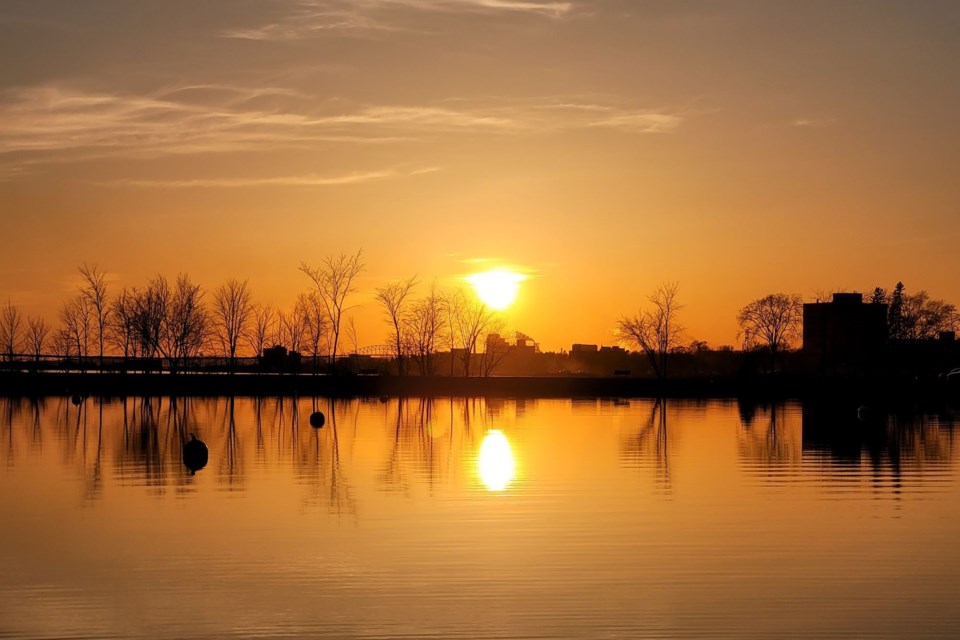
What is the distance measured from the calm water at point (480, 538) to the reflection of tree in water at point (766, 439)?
0.50m

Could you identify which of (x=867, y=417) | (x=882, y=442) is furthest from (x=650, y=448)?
(x=867, y=417)

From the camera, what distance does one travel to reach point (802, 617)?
2111 centimetres

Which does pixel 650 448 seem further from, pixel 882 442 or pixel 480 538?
pixel 480 538

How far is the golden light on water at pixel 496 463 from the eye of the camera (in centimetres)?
4147

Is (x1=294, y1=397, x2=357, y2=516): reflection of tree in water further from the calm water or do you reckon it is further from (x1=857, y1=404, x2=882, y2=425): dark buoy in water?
(x1=857, y1=404, x2=882, y2=425): dark buoy in water

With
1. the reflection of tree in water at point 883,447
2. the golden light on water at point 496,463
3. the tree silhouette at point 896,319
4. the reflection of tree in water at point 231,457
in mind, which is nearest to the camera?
the golden light on water at point 496,463

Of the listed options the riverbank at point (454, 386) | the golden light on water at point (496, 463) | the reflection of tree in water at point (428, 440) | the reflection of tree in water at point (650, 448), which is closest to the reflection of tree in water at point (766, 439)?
the reflection of tree in water at point (650, 448)

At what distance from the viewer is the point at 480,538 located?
1150 inches

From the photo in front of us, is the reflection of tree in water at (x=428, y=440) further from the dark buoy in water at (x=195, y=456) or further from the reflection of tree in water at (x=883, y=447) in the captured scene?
the reflection of tree in water at (x=883, y=447)

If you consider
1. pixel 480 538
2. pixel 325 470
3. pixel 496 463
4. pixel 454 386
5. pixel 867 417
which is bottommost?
pixel 480 538

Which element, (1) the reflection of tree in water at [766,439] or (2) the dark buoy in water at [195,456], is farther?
(1) the reflection of tree in water at [766,439]

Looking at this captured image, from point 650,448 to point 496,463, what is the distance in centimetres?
1046

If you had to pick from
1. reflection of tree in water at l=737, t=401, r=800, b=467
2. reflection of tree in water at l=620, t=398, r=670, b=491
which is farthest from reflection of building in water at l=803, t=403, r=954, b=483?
reflection of tree in water at l=620, t=398, r=670, b=491

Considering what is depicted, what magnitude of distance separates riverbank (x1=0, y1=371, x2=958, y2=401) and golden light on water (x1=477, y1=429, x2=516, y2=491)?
203ft
